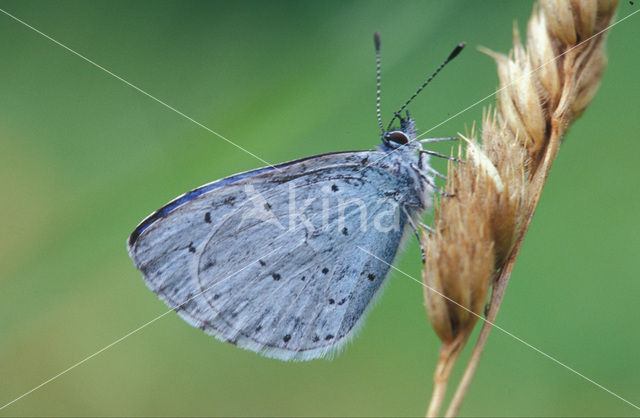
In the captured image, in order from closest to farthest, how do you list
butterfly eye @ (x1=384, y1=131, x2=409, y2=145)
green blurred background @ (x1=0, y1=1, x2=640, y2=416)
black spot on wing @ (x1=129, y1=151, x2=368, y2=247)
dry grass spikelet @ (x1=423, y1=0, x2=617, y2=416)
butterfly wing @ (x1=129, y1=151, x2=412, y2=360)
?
dry grass spikelet @ (x1=423, y1=0, x2=617, y2=416) → black spot on wing @ (x1=129, y1=151, x2=368, y2=247) → butterfly wing @ (x1=129, y1=151, x2=412, y2=360) → butterfly eye @ (x1=384, y1=131, x2=409, y2=145) → green blurred background @ (x1=0, y1=1, x2=640, y2=416)

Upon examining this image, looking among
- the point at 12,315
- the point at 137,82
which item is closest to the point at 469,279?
the point at 12,315

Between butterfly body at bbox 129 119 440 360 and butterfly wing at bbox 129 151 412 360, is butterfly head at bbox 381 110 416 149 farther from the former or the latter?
butterfly wing at bbox 129 151 412 360

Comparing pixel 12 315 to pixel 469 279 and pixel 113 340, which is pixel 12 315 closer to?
pixel 113 340

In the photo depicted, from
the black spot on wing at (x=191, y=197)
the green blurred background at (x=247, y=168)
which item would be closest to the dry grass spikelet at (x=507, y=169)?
the black spot on wing at (x=191, y=197)

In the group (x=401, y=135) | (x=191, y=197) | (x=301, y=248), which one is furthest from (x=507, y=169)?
(x=191, y=197)

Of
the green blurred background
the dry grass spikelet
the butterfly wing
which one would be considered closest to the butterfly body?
the butterfly wing

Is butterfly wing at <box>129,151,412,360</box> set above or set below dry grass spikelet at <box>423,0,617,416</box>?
below

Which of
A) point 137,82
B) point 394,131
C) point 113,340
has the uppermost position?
point 394,131
